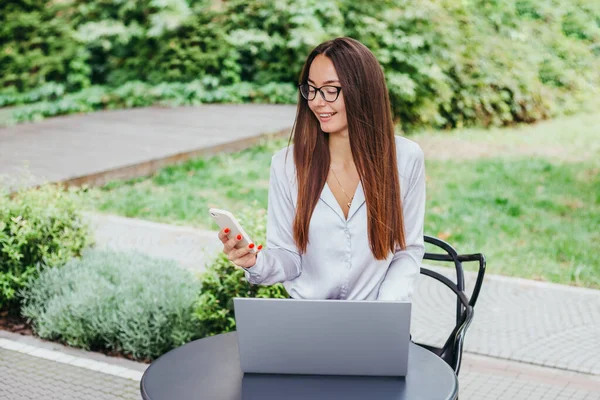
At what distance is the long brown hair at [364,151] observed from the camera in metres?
2.53

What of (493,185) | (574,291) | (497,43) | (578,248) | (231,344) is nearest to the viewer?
(231,344)

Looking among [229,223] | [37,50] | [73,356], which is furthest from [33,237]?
[37,50]

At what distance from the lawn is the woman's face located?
144 inches

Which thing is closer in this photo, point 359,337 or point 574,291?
point 359,337

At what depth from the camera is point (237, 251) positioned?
7.41 ft

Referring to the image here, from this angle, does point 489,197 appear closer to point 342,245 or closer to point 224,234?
point 342,245

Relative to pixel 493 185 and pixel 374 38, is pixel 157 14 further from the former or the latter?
pixel 493 185

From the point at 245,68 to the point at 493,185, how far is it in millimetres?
6640

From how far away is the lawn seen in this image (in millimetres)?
6326

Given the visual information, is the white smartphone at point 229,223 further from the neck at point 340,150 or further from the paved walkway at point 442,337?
the paved walkway at point 442,337

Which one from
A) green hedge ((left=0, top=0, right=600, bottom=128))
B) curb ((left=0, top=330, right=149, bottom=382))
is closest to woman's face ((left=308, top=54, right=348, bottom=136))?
curb ((left=0, top=330, right=149, bottom=382))

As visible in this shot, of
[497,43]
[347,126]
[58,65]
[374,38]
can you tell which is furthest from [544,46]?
[347,126]

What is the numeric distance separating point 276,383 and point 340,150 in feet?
2.87

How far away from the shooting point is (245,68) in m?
14.0
